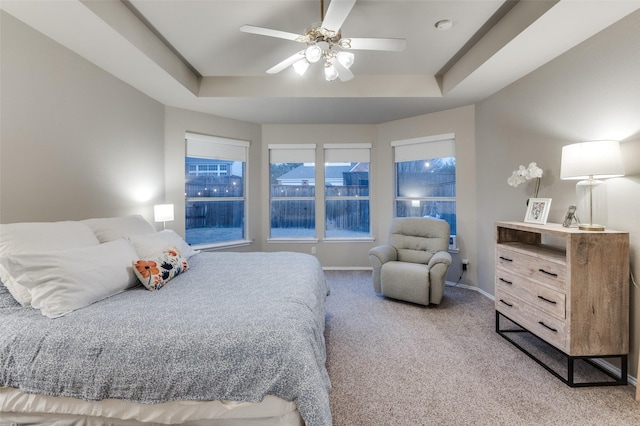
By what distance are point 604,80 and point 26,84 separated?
4.34 meters

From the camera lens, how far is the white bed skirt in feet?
4.16

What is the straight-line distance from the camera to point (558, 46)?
2396 mm

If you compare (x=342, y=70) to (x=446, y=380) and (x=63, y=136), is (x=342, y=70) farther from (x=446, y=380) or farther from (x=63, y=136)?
(x=446, y=380)

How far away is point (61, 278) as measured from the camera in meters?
1.50

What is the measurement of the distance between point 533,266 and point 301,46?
2.89 meters

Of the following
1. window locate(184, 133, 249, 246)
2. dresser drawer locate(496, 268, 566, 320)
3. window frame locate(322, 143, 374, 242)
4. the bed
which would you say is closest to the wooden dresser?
dresser drawer locate(496, 268, 566, 320)

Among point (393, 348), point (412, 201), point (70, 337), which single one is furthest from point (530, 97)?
point (70, 337)

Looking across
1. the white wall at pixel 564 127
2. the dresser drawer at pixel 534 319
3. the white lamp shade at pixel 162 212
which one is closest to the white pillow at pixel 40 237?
the white lamp shade at pixel 162 212

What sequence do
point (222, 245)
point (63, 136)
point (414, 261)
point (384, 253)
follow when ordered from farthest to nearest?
1. point (222, 245)
2. point (414, 261)
3. point (384, 253)
4. point (63, 136)

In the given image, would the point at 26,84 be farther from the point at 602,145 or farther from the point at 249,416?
the point at 602,145

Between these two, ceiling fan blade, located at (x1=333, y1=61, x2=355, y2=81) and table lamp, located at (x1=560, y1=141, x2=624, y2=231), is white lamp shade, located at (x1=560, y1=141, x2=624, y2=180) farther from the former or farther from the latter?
ceiling fan blade, located at (x1=333, y1=61, x2=355, y2=81)

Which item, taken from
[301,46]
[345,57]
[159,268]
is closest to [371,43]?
[345,57]

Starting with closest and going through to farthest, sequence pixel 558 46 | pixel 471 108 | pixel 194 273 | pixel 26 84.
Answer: pixel 26 84, pixel 194 273, pixel 558 46, pixel 471 108

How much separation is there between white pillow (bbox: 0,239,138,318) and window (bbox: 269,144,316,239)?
3.33m
